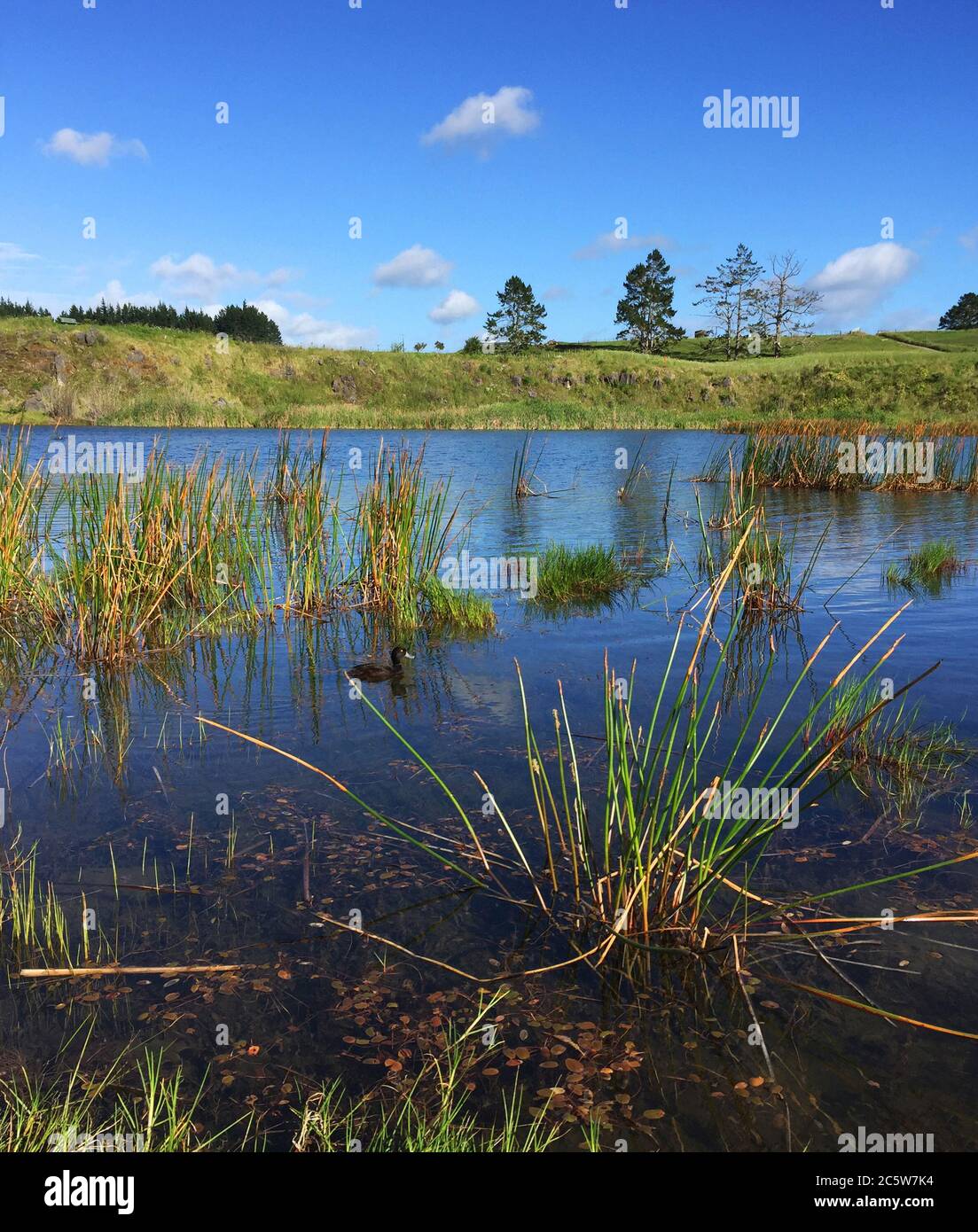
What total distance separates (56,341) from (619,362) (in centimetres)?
3400

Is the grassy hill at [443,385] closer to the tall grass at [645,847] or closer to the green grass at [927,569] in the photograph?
the green grass at [927,569]

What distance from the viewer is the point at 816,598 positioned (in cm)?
801

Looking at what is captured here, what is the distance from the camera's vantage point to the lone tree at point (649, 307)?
73812 millimetres

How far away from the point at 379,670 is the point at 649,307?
75.0m

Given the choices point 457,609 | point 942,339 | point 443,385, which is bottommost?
point 457,609

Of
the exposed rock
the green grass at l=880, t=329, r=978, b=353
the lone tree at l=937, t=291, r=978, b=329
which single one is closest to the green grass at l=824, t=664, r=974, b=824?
the exposed rock

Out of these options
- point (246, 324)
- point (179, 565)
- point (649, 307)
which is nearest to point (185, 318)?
point (246, 324)

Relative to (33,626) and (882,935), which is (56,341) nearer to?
(33,626)

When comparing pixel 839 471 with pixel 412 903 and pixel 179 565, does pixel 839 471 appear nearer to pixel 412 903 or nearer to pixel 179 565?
pixel 179 565

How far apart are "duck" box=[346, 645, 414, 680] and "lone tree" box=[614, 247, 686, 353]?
2929 inches

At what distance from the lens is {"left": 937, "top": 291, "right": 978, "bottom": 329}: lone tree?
7725 centimetres

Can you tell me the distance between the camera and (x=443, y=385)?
56000mm

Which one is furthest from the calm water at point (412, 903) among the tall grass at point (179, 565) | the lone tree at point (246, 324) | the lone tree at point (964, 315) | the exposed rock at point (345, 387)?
the lone tree at point (964, 315)
